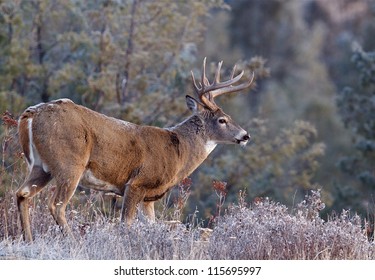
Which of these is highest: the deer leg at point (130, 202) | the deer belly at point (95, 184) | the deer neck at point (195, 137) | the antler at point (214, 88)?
the antler at point (214, 88)

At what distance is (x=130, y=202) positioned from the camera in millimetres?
12438

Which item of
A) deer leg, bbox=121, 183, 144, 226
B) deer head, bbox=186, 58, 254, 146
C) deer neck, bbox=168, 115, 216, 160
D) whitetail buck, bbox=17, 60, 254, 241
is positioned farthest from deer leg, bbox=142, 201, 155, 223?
deer head, bbox=186, 58, 254, 146

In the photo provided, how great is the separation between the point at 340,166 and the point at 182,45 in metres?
6.53

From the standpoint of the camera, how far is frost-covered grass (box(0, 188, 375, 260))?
420 inches

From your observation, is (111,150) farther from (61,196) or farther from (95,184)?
(61,196)

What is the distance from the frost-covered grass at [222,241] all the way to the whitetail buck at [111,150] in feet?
1.86

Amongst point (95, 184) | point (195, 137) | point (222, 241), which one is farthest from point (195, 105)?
point (222, 241)

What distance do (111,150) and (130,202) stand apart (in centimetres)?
64

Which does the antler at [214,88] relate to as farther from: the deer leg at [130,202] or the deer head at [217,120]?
the deer leg at [130,202]

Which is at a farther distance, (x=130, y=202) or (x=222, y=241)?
(x=130, y=202)

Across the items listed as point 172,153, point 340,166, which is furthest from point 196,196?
point 172,153

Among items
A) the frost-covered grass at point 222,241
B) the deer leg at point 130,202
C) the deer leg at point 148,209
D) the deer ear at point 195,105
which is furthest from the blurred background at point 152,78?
the frost-covered grass at point 222,241

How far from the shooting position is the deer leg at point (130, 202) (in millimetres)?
12422
